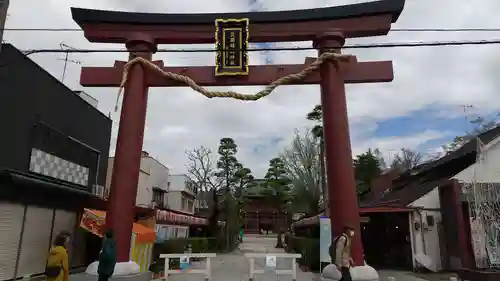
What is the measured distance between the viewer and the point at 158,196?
38.5 meters

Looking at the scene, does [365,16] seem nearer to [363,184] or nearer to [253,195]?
[363,184]

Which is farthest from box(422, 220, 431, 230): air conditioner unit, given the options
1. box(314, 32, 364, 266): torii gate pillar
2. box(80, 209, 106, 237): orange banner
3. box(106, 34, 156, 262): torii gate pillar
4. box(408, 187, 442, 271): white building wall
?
box(80, 209, 106, 237): orange banner

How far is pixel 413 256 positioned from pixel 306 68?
1060 centimetres

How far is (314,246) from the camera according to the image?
17.0m

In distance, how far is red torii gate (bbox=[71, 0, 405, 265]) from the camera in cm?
936

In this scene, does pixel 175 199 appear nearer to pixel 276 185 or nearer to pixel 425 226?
pixel 276 185

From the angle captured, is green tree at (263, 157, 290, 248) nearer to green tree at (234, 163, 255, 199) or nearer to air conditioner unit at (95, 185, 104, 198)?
green tree at (234, 163, 255, 199)

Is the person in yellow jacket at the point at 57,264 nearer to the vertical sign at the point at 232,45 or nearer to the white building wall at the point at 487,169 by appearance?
Result: the vertical sign at the point at 232,45

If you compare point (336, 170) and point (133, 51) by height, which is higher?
point (133, 51)

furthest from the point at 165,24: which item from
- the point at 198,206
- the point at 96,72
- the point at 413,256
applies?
the point at 198,206

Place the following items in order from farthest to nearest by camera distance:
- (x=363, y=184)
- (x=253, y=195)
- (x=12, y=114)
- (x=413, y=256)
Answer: (x=253, y=195) < (x=363, y=184) < (x=413, y=256) < (x=12, y=114)

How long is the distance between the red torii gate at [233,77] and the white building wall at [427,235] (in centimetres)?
867

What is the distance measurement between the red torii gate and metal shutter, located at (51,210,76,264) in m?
4.93

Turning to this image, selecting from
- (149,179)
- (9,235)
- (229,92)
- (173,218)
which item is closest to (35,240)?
(9,235)
